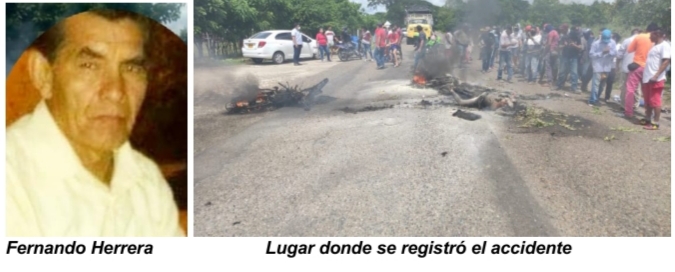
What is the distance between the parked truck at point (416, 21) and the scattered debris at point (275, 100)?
4.05ft

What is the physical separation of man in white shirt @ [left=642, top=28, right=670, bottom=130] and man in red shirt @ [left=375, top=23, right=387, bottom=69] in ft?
7.16

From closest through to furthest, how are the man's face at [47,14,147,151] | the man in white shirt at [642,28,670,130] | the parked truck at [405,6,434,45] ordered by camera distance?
1. the man's face at [47,14,147,151]
2. the man in white shirt at [642,28,670,130]
3. the parked truck at [405,6,434,45]

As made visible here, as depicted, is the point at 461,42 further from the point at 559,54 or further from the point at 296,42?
the point at 296,42

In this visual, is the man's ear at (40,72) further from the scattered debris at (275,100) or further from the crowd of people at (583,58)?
the crowd of people at (583,58)

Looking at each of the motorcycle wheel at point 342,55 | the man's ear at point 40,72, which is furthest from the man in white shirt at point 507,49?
the man's ear at point 40,72

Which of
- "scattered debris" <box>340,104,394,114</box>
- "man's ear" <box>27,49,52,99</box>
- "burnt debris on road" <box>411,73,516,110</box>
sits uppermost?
"man's ear" <box>27,49,52,99</box>

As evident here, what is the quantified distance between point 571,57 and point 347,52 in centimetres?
228

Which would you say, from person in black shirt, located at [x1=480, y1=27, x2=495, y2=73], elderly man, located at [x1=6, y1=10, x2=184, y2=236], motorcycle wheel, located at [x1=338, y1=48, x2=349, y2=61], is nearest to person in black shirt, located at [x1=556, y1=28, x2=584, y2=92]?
person in black shirt, located at [x1=480, y1=27, x2=495, y2=73]

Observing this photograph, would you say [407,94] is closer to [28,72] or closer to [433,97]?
[433,97]

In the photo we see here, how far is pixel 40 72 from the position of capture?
3078 millimetres

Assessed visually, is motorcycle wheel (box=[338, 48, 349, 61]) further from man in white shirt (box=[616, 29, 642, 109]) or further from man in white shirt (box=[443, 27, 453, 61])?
man in white shirt (box=[616, 29, 642, 109])

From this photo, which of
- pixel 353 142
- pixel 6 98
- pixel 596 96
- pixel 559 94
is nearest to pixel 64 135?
pixel 6 98

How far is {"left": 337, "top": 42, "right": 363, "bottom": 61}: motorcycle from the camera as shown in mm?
4891

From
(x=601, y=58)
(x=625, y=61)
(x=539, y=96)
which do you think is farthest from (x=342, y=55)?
(x=601, y=58)
